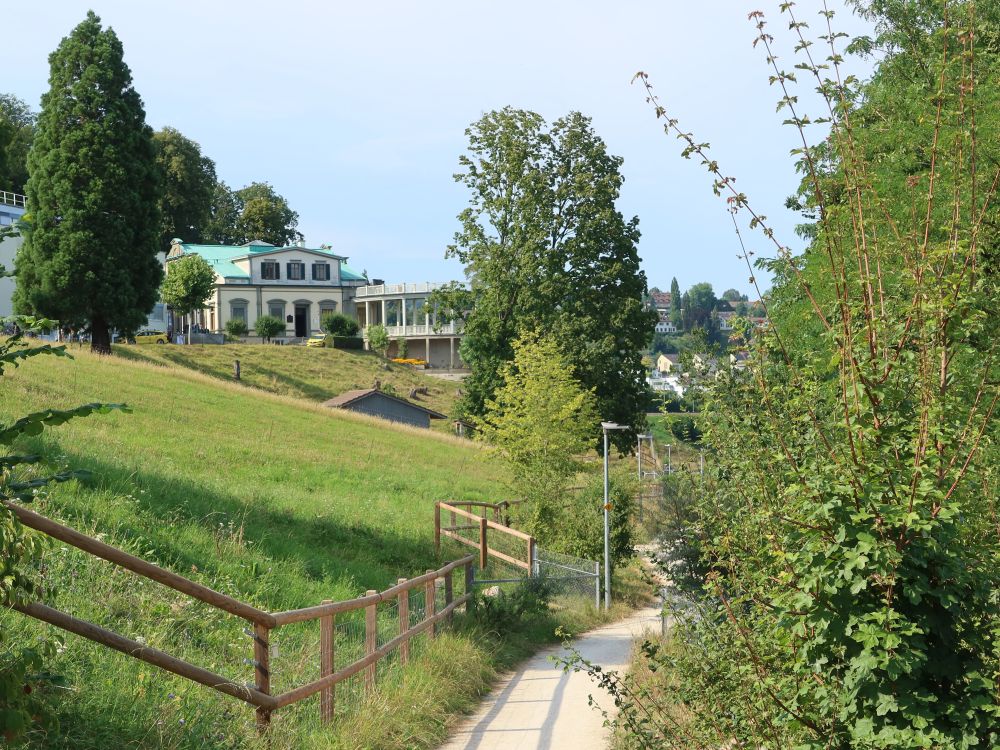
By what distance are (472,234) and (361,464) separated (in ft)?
58.8

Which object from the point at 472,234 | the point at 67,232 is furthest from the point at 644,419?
the point at 67,232

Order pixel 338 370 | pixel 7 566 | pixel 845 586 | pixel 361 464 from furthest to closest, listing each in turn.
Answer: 1. pixel 338 370
2. pixel 361 464
3. pixel 845 586
4. pixel 7 566

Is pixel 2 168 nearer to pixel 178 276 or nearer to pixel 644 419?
pixel 644 419

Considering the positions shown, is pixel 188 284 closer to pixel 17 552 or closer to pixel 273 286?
pixel 273 286

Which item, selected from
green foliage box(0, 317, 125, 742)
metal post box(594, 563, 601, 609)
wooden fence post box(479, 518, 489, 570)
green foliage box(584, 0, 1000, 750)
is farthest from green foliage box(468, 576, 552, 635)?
green foliage box(0, 317, 125, 742)

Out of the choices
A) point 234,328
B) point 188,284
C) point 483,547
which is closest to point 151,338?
point 188,284

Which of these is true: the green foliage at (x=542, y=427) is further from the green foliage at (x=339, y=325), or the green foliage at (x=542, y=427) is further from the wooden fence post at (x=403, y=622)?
the green foliage at (x=339, y=325)

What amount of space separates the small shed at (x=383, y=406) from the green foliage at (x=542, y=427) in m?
19.4

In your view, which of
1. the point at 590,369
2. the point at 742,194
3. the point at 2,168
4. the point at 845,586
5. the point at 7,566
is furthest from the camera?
the point at 590,369

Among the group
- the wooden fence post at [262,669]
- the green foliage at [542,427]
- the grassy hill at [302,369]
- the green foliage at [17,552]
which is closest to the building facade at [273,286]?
the grassy hill at [302,369]

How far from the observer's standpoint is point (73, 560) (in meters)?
10.1

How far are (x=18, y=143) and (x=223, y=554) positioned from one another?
864 centimetres

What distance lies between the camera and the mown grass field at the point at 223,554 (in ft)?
22.9

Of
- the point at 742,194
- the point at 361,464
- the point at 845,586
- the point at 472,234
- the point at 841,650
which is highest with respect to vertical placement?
the point at 472,234
